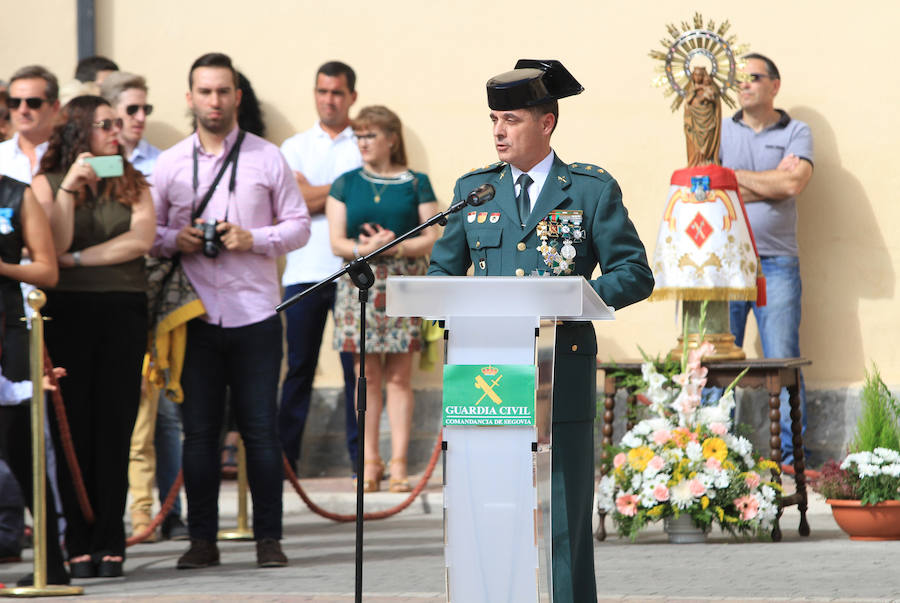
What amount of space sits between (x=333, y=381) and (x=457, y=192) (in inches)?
230

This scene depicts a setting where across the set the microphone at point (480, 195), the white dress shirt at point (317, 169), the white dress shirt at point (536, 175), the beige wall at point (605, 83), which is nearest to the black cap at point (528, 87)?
the white dress shirt at point (536, 175)

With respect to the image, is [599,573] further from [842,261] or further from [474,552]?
[842,261]

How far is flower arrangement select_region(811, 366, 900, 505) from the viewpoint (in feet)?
24.7

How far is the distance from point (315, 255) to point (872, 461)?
3793mm

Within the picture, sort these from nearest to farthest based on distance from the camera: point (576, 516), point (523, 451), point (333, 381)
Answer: point (523, 451) < point (576, 516) < point (333, 381)

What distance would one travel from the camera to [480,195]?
4457 millimetres

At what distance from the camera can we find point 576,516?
4578 mm

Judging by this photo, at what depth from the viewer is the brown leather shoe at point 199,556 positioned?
23.4ft

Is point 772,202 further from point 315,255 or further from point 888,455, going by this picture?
point 315,255

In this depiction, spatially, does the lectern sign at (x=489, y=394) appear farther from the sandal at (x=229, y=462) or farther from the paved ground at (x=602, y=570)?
the sandal at (x=229, y=462)

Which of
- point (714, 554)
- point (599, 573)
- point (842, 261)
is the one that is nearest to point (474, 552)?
point (599, 573)

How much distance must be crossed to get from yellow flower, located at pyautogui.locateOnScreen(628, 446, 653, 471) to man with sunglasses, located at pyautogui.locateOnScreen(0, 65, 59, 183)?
3243mm

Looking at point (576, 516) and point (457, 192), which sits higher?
point (457, 192)

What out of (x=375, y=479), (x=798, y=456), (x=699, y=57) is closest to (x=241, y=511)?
(x=375, y=479)
